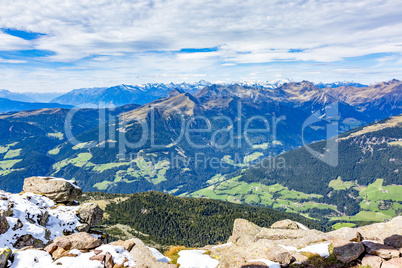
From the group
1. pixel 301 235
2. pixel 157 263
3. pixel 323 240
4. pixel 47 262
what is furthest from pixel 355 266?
pixel 47 262

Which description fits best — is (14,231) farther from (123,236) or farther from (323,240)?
(123,236)

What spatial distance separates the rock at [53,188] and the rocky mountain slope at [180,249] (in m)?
6.69

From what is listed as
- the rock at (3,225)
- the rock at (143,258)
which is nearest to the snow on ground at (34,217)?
the rock at (3,225)

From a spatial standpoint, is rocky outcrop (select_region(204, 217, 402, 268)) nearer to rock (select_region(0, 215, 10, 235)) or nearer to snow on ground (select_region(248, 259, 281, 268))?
snow on ground (select_region(248, 259, 281, 268))

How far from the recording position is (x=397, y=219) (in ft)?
96.4

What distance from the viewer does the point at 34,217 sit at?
33031 mm

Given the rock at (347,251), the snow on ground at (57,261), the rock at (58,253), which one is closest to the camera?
the snow on ground at (57,261)

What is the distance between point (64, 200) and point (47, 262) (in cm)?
2318

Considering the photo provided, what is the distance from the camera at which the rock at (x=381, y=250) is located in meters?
21.5

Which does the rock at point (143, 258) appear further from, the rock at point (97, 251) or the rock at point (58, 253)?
the rock at point (58, 253)

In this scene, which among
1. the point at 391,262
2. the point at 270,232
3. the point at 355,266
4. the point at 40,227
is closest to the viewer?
the point at 391,262

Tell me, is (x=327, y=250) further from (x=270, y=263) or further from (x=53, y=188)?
(x=53, y=188)

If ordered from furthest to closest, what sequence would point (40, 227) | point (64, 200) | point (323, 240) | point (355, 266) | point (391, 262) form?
point (64, 200) → point (40, 227) → point (323, 240) → point (355, 266) → point (391, 262)

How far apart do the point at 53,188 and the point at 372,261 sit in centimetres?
5073
